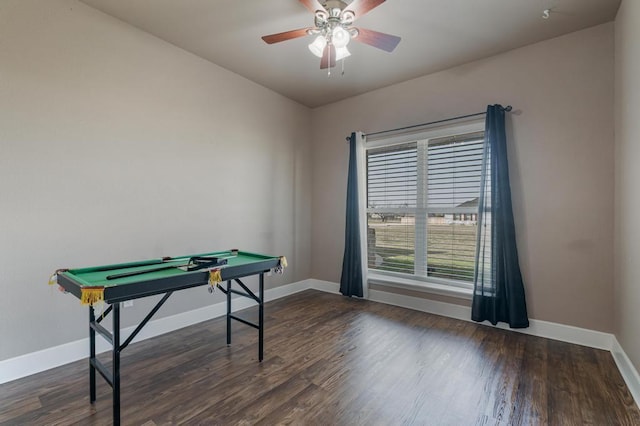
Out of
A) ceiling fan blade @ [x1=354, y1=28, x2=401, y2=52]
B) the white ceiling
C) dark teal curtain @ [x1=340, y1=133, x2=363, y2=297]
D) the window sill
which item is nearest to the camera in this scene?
ceiling fan blade @ [x1=354, y1=28, x2=401, y2=52]

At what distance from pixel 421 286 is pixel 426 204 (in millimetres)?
1004

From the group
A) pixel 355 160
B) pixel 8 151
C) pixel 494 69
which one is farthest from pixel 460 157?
pixel 8 151

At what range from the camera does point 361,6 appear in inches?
81.2

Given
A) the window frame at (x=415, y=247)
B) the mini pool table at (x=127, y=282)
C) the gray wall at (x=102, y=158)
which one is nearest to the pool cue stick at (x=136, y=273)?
the mini pool table at (x=127, y=282)

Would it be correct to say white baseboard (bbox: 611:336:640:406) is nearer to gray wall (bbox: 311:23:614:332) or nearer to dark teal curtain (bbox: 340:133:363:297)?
gray wall (bbox: 311:23:614:332)

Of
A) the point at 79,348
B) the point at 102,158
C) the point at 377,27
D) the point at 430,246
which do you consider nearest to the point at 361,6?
the point at 377,27

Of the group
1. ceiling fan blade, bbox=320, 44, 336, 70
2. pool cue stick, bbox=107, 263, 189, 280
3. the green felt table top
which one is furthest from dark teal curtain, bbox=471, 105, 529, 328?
Result: pool cue stick, bbox=107, 263, 189, 280

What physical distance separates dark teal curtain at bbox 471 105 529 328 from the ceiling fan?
59.6 inches

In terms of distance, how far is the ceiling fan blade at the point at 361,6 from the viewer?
2.00m

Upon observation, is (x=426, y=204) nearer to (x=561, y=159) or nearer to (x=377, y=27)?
(x=561, y=159)

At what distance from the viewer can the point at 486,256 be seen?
124 inches

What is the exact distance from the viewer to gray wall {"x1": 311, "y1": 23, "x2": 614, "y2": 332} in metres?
2.67

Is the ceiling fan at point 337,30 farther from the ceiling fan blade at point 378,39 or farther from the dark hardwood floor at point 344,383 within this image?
the dark hardwood floor at point 344,383

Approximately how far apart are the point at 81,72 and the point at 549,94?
416 centimetres
